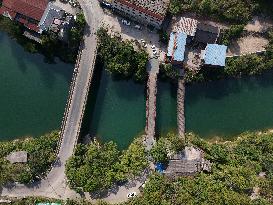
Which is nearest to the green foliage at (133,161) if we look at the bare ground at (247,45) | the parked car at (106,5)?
the bare ground at (247,45)

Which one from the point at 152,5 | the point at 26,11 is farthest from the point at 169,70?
the point at 26,11

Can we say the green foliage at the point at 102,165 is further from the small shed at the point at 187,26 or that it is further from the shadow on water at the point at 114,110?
the small shed at the point at 187,26

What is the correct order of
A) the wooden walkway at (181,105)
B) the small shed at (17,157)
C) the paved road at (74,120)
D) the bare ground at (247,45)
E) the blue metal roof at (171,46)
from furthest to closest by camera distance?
the bare ground at (247,45), the wooden walkway at (181,105), the blue metal roof at (171,46), the paved road at (74,120), the small shed at (17,157)

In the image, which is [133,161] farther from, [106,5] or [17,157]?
[106,5]

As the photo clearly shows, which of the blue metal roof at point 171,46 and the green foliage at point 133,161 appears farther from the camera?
the blue metal roof at point 171,46

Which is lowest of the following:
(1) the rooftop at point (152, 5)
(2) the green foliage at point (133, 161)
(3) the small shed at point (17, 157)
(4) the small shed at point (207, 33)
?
(3) the small shed at point (17, 157)
